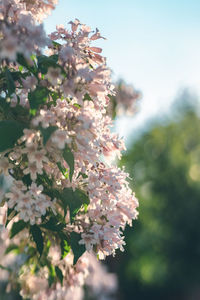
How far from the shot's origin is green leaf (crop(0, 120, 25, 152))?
1.71m

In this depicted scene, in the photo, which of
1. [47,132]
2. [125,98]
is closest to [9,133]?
[47,132]

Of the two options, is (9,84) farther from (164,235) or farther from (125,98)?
(164,235)

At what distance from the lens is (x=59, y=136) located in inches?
66.1

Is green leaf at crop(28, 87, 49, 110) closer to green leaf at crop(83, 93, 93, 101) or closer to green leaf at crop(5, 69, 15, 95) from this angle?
green leaf at crop(5, 69, 15, 95)

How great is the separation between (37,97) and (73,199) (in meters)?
0.53

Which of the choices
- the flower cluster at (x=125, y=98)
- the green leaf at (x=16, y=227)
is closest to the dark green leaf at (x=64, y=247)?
the green leaf at (x=16, y=227)

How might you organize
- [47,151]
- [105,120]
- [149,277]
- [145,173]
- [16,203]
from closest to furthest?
[47,151] < [16,203] < [105,120] < [149,277] < [145,173]

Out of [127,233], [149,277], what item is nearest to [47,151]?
[149,277]

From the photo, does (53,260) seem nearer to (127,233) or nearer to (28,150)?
(28,150)

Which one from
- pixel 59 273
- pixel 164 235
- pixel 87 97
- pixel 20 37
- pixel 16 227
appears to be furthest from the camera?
pixel 164 235

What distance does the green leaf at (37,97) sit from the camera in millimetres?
1717

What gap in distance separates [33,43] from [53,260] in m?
1.50

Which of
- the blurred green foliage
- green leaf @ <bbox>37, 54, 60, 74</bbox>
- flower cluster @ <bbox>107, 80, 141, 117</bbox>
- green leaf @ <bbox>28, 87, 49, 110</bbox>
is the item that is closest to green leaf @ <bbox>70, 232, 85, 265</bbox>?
green leaf @ <bbox>28, 87, 49, 110</bbox>

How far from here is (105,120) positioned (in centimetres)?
215
